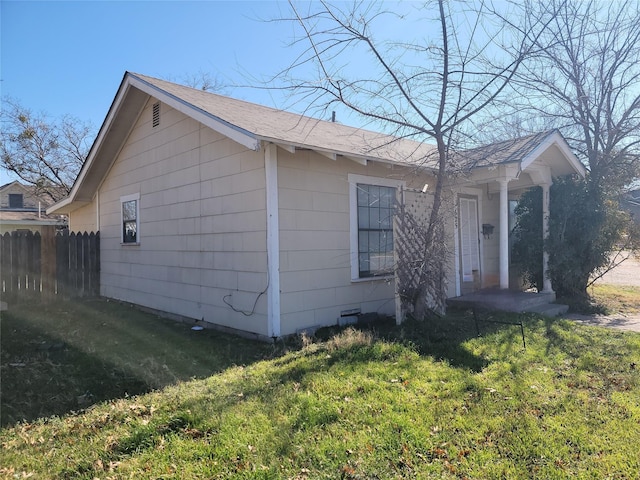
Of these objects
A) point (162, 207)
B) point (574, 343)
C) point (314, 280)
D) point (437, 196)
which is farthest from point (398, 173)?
point (162, 207)

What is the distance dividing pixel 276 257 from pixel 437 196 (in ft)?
8.76

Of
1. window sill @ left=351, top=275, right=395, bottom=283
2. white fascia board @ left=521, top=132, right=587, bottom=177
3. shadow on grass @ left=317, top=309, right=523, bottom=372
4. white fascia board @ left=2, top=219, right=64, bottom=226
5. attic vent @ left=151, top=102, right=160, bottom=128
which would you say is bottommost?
shadow on grass @ left=317, top=309, right=523, bottom=372

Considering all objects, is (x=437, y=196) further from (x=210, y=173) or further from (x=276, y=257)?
(x=210, y=173)

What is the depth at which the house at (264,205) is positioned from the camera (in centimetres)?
648

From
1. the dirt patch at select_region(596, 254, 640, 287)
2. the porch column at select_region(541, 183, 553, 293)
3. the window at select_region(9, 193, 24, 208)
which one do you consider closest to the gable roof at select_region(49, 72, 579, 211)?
the porch column at select_region(541, 183, 553, 293)

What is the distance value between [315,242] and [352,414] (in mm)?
3610

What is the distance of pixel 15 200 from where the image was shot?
3064 centimetres

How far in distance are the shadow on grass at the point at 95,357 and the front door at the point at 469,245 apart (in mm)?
5777

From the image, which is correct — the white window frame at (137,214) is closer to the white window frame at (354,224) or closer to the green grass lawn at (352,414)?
the green grass lawn at (352,414)

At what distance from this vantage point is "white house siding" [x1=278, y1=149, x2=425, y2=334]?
6.49 m

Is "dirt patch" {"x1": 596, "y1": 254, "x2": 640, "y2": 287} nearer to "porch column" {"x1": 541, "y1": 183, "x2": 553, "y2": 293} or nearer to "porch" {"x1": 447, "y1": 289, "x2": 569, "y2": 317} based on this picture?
"porch column" {"x1": 541, "y1": 183, "x2": 553, "y2": 293}

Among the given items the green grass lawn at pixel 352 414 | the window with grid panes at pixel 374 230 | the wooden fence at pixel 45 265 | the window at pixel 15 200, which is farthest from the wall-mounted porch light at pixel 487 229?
the window at pixel 15 200

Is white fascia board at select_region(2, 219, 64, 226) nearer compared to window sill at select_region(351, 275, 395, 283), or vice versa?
window sill at select_region(351, 275, 395, 283)

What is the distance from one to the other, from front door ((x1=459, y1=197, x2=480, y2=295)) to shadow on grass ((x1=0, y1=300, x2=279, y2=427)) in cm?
578
